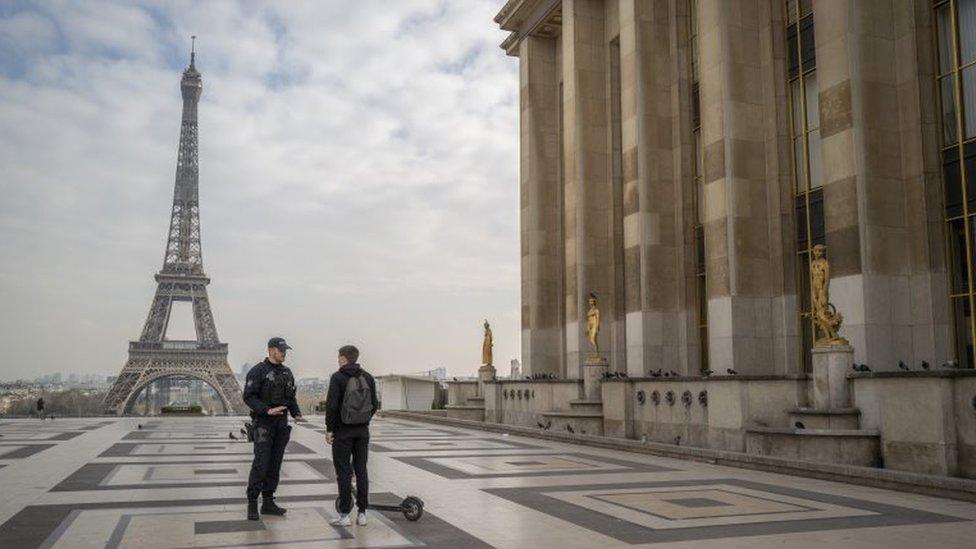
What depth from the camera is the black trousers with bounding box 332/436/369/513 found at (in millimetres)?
11000

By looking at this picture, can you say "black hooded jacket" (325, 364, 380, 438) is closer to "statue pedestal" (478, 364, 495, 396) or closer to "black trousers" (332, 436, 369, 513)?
"black trousers" (332, 436, 369, 513)

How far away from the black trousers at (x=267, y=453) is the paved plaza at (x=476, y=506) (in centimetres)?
53

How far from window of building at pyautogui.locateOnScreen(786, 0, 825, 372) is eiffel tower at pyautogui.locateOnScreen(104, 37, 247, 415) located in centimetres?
9769

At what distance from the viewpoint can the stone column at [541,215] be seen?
142 feet

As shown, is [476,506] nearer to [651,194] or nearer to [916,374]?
[916,374]

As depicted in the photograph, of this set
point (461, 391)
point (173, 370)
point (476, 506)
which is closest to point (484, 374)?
point (461, 391)

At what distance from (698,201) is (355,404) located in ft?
77.3

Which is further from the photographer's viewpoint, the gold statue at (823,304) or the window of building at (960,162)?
the window of building at (960,162)

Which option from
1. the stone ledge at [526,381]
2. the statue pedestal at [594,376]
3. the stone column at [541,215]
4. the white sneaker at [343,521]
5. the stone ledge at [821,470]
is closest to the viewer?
the white sneaker at [343,521]

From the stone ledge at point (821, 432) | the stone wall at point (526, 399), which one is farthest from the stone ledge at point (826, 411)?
the stone wall at point (526, 399)

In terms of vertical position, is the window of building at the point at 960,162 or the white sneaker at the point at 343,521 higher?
the window of building at the point at 960,162

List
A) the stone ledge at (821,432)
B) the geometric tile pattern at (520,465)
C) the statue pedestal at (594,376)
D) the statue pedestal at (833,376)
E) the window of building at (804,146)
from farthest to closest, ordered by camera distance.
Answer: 1. the statue pedestal at (594,376)
2. the window of building at (804,146)
3. the statue pedestal at (833,376)
4. the stone ledge at (821,432)
5. the geometric tile pattern at (520,465)

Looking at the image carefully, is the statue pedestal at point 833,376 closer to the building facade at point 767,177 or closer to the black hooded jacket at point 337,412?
the building facade at point 767,177

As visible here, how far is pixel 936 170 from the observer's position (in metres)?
22.1
